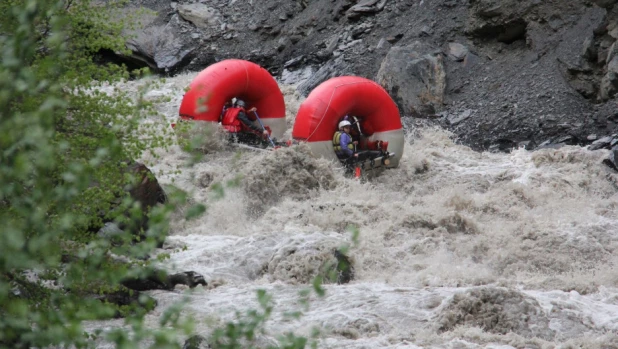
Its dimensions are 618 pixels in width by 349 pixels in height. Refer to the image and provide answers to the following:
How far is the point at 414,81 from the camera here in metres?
14.7

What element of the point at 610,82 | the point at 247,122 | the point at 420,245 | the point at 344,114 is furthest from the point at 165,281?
the point at 610,82

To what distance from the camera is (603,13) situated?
47.2ft

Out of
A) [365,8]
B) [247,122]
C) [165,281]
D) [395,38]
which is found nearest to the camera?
[165,281]

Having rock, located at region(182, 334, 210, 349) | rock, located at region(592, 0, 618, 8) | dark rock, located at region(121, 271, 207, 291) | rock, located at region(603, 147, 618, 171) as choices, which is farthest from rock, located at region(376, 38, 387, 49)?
rock, located at region(182, 334, 210, 349)

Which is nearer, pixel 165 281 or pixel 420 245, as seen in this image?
pixel 165 281

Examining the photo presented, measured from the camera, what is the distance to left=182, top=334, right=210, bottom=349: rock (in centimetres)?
488

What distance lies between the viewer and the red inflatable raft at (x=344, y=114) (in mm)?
11242

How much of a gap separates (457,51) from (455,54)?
100 mm

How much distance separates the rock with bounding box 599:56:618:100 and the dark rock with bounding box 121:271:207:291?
344 inches

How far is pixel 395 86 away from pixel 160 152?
4.61 metres

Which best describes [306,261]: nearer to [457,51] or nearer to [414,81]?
[414,81]

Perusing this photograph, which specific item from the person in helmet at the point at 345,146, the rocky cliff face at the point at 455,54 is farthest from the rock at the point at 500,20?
the person in helmet at the point at 345,146

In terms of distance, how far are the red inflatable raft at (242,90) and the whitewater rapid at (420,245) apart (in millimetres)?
852

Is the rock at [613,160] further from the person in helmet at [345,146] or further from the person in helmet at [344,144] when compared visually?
the person in helmet at [344,144]
